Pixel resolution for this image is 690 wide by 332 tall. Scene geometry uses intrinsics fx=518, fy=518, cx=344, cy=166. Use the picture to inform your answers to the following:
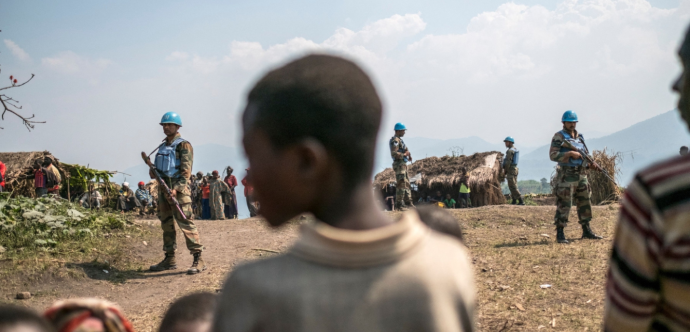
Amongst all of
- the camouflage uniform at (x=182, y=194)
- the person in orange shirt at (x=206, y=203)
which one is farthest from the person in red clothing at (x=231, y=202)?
the camouflage uniform at (x=182, y=194)

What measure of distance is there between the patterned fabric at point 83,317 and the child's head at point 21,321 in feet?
0.25

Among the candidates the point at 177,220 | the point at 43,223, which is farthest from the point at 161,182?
the point at 43,223

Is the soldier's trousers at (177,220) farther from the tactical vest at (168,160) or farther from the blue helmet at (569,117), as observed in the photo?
the blue helmet at (569,117)

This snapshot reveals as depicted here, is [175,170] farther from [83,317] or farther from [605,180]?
[605,180]

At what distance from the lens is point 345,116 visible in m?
1.12

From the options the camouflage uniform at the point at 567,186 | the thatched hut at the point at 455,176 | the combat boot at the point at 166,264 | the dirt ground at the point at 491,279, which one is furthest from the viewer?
the thatched hut at the point at 455,176

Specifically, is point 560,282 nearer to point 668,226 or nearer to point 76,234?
point 668,226

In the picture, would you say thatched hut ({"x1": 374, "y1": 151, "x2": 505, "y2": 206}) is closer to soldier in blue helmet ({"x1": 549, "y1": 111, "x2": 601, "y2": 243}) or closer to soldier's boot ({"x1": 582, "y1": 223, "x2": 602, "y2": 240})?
soldier's boot ({"x1": 582, "y1": 223, "x2": 602, "y2": 240})

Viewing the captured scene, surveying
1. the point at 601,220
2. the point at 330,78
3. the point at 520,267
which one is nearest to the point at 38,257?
the point at 520,267

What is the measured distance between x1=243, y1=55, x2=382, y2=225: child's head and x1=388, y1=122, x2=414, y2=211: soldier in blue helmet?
12.7m

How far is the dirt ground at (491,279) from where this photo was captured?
4.51m

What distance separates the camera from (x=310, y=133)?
1124 mm

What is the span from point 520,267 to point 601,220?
5.82 m

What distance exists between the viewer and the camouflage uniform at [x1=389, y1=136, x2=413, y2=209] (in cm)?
1385
